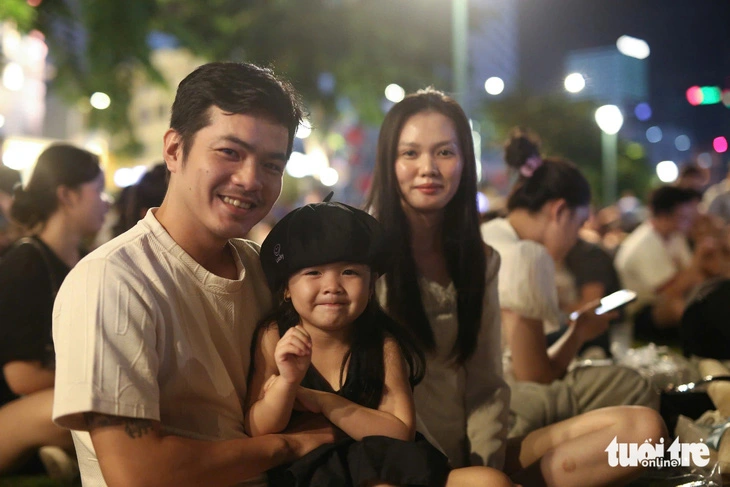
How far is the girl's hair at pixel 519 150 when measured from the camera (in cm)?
459

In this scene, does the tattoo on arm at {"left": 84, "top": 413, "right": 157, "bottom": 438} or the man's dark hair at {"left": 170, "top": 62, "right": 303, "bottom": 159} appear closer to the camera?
the tattoo on arm at {"left": 84, "top": 413, "right": 157, "bottom": 438}

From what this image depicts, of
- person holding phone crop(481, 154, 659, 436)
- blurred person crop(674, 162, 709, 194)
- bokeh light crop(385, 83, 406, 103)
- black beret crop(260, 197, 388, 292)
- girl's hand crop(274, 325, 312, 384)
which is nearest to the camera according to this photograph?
girl's hand crop(274, 325, 312, 384)

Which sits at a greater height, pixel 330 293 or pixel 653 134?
pixel 653 134

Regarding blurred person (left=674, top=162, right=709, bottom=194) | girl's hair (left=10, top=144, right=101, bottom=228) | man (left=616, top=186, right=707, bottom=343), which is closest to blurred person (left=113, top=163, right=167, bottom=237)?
girl's hair (left=10, top=144, right=101, bottom=228)

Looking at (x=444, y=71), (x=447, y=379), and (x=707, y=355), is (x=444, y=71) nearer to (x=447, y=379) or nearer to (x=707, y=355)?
(x=707, y=355)

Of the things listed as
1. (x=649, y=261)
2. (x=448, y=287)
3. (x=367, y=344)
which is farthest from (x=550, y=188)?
(x=649, y=261)

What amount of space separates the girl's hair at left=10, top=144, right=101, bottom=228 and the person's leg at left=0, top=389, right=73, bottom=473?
3.69 ft

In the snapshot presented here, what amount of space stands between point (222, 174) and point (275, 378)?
0.61 metres

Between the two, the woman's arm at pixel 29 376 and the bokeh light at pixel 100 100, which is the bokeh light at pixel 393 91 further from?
the woman's arm at pixel 29 376

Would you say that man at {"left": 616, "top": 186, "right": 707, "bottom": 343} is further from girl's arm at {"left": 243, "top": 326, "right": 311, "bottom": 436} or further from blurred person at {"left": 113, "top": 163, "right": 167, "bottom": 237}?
girl's arm at {"left": 243, "top": 326, "right": 311, "bottom": 436}

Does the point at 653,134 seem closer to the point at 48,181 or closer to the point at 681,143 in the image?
the point at 681,143

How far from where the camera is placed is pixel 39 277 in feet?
13.3

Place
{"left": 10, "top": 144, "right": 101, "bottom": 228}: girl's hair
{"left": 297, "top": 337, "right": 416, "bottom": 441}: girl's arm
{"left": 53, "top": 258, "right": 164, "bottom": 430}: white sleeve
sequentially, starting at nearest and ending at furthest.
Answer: {"left": 53, "top": 258, "right": 164, "bottom": 430}: white sleeve < {"left": 297, "top": 337, "right": 416, "bottom": 441}: girl's arm < {"left": 10, "top": 144, "right": 101, "bottom": 228}: girl's hair

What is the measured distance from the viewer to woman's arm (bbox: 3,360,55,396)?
393 cm
